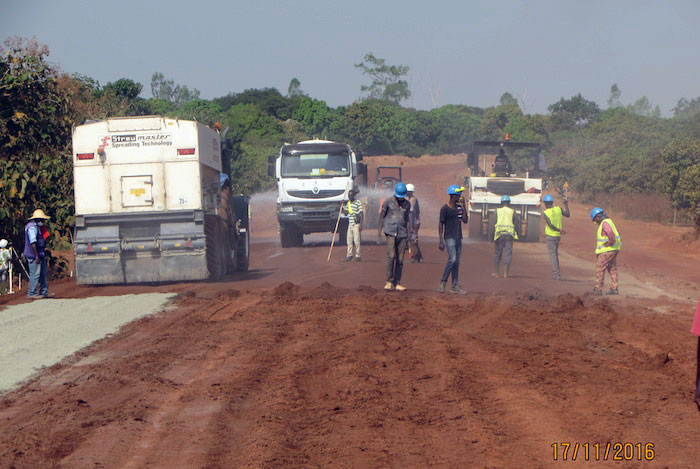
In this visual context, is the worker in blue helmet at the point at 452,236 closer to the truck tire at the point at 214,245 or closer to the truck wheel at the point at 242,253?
the truck tire at the point at 214,245

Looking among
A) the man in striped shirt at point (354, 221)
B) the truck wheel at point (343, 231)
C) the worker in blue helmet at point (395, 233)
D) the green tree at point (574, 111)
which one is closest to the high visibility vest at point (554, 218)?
the worker in blue helmet at point (395, 233)

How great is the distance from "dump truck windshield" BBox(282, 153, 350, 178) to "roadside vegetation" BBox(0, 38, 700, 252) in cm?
210

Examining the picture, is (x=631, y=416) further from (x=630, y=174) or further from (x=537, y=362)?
(x=630, y=174)

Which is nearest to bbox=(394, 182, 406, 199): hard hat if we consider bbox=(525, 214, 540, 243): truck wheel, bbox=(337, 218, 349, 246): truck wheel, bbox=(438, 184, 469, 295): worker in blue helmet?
bbox=(438, 184, 469, 295): worker in blue helmet

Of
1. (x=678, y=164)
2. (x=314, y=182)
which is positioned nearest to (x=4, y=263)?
(x=314, y=182)

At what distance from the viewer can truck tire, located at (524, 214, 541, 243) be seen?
29047mm

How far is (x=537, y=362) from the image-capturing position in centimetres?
930

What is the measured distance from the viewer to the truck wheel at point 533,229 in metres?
29.0

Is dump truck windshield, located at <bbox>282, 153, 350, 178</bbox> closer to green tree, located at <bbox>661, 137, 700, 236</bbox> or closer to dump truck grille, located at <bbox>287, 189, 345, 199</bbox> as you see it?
dump truck grille, located at <bbox>287, 189, 345, 199</bbox>

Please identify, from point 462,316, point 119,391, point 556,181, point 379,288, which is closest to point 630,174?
point 556,181

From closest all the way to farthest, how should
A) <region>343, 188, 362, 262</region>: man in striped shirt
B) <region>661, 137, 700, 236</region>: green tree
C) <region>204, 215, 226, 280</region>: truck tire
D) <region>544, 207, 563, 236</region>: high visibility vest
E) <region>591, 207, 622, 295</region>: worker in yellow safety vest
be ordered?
<region>591, 207, 622, 295</region>: worker in yellow safety vest
<region>204, 215, 226, 280</region>: truck tire
<region>544, 207, 563, 236</region>: high visibility vest
<region>343, 188, 362, 262</region>: man in striped shirt
<region>661, 137, 700, 236</region>: green tree

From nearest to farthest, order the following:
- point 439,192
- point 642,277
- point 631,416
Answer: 1. point 631,416
2. point 642,277
3. point 439,192

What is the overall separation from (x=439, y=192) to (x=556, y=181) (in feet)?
25.7
